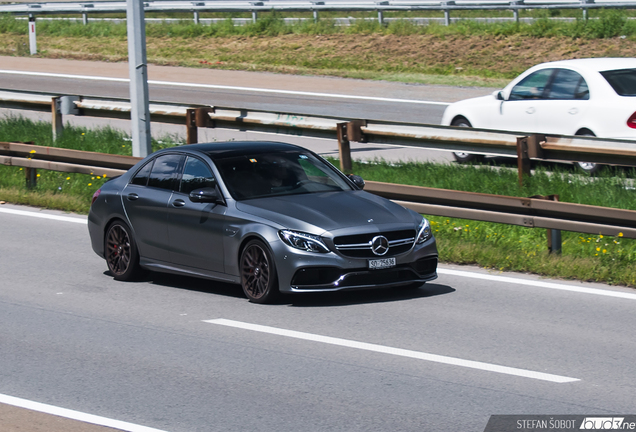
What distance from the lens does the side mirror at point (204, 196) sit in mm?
9586

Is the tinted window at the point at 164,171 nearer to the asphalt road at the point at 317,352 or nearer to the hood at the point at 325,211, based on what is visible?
the asphalt road at the point at 317,352

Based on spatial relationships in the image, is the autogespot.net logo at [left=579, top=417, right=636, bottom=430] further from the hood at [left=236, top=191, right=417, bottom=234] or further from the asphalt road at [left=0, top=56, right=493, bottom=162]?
the asphalt road at [left=0, top=56, right=493, bottom=162]

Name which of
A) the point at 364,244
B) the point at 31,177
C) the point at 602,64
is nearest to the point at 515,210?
the point at 364,244

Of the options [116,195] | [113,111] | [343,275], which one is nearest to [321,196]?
[343,275]

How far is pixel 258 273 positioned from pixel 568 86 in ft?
25.7

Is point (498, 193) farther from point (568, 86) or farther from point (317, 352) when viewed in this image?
point (317, 352)

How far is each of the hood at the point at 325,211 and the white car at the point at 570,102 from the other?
5945 millimetres

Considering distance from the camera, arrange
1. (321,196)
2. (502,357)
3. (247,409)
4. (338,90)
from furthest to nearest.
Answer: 1. (338,90)
2. (321,196)
3. (502,357)
4. (247,409)

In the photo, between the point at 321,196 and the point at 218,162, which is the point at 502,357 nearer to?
the point at 321,196

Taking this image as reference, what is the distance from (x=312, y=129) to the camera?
15.0 meters

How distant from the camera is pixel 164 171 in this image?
1041 centimetres

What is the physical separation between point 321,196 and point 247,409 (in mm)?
3623

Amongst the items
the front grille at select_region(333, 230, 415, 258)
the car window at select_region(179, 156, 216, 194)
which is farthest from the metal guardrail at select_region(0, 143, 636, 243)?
the car window at select_region(179, 156, 216, 194)

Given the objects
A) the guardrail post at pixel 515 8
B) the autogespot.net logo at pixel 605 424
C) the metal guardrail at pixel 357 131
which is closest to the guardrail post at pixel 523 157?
the metal guardrail at pixel 357 131
